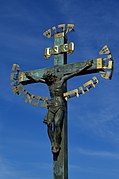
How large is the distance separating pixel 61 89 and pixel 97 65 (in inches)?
42.9

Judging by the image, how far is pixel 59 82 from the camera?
12102 mm

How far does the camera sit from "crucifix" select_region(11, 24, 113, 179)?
11562mm

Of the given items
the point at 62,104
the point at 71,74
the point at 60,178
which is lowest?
the point at 60,178

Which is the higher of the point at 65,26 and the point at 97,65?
the point at 65,26

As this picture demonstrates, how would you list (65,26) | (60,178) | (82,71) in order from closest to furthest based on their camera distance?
(60,178), (82,71), (65,26)

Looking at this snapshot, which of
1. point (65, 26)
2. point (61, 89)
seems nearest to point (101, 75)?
point (61, 89)

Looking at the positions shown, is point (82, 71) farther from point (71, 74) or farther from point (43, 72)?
point (43, 72)

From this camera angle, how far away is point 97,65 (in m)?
11.9

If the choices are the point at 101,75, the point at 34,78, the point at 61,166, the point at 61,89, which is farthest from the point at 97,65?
the point at 61,166

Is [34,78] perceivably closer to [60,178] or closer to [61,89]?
[61,89]

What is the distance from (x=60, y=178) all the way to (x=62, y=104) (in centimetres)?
182

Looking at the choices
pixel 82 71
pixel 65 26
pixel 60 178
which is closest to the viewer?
pixel 60 178

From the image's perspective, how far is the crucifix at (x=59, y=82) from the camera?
11.6m

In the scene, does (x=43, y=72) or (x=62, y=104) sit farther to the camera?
(x=43, y=72)
